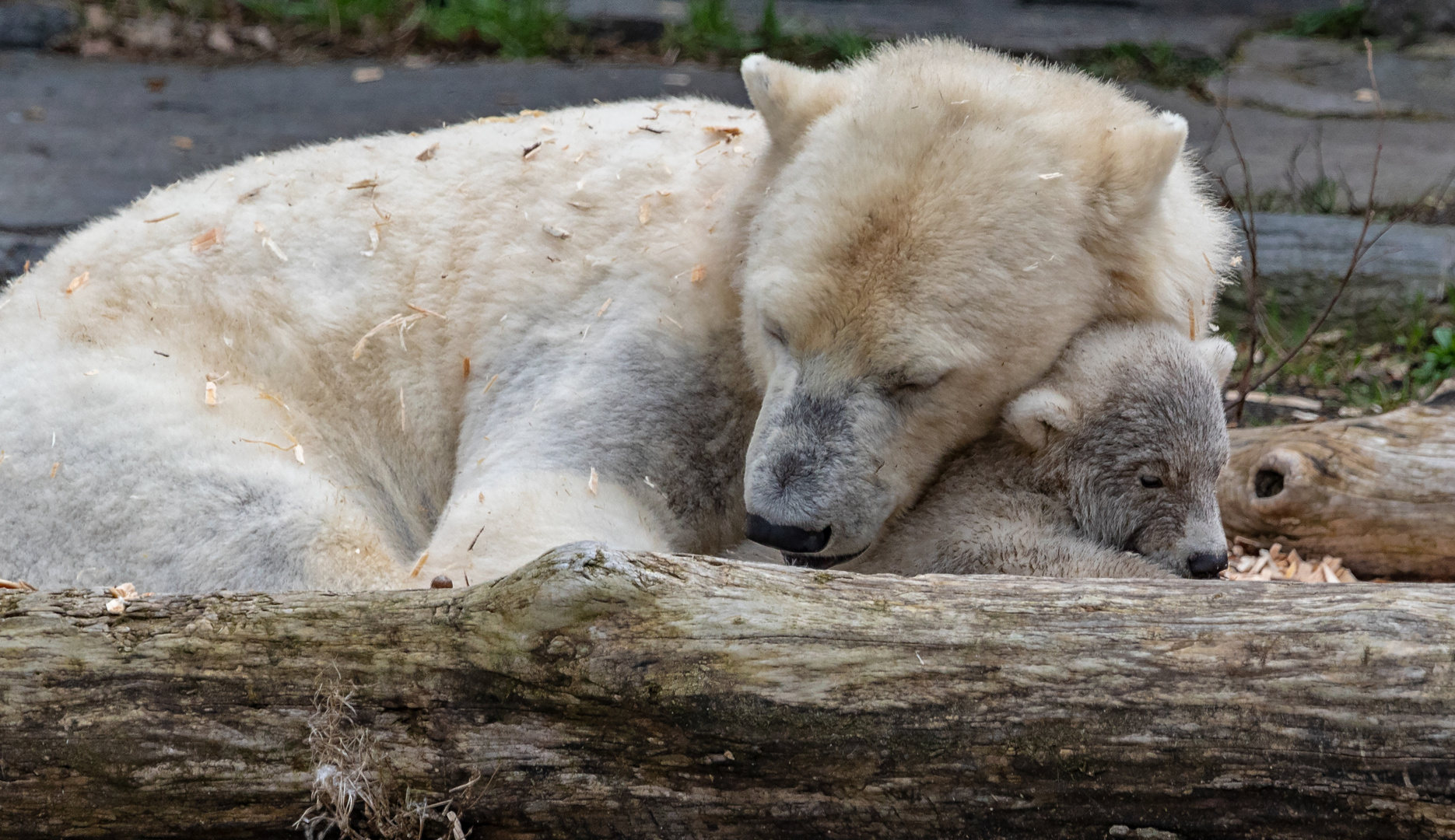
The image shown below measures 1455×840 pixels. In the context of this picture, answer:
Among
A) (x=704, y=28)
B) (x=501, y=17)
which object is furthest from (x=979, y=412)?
(x=501, y=17)

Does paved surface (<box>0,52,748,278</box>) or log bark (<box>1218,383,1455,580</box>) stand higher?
log bark (<box>1218,383,1455,580</box>)

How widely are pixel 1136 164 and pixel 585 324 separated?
1.38m

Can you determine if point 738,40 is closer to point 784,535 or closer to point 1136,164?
point 1136,164

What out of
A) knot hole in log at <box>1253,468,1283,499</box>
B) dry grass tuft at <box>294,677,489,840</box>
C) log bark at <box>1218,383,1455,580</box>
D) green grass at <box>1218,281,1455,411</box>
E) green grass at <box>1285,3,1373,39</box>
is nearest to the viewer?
dry grass tuft at <box>294,677,489,840</box>

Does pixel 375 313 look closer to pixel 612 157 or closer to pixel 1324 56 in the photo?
pixel 612 157

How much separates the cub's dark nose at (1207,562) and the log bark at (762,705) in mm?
796

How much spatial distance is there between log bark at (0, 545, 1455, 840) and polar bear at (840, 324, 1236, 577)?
2.42 feet

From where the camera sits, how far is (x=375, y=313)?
10.7 ft

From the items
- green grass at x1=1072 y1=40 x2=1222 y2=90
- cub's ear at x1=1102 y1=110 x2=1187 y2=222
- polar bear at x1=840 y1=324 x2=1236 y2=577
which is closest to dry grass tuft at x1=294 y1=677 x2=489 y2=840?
polar bear at x1=840 y1=324 x2=1236 y2=577

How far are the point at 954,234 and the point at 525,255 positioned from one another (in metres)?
1.28

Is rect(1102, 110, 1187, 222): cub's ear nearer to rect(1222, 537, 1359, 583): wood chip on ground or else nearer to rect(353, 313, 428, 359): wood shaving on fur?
rect(1222, 537, 1359, 583): wood chip on ground

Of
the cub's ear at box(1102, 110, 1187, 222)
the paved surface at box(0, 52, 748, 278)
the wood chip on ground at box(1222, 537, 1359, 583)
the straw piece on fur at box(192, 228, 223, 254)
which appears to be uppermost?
the cub's ear at box(1102, 110, 1187, 222)

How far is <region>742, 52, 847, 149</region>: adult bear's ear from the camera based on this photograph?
288 cm

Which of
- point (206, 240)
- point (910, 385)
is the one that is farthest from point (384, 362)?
point (910, 385)
